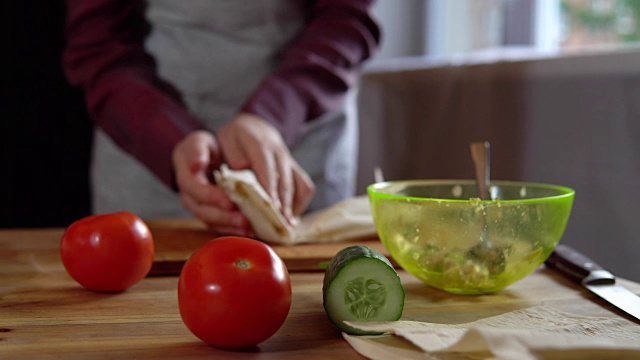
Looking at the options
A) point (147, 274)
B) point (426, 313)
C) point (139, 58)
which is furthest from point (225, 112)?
point (426, 313)

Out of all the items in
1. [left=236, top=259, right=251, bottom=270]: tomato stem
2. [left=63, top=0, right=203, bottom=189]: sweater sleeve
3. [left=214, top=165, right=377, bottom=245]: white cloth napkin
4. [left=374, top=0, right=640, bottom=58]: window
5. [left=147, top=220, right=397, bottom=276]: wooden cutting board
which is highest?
[left=374, top=0, right=640, bottom=58]: window

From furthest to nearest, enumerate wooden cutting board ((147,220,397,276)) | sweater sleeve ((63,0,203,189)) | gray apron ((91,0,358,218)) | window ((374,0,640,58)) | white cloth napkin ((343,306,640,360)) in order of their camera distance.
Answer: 1. window ((374,0,640,58))
2. gray apron ((91,0,358,218))
3. sweater sleeve ((63,0,203,189))
4. wooden cutting board ((147,220,397,276))
5. white cloth napkin ((343,306,640,360))

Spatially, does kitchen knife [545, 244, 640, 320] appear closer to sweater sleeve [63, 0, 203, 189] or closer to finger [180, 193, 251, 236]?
finger [180, 193, 251, 236]

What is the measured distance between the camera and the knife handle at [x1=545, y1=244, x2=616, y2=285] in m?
0.94

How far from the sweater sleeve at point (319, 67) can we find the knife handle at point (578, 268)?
647 mm

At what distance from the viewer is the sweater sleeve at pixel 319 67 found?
4.96 ft

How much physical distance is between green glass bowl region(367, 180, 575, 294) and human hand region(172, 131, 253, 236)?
0.37m

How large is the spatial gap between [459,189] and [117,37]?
0.92 metres

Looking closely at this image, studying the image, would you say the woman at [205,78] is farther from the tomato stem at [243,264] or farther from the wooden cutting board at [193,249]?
the tomato stem at [243,264]

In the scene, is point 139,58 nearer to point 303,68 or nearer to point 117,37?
point 117,37

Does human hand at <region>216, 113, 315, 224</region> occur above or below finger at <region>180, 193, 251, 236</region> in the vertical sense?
above

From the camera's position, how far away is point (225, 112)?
Result: 172cm

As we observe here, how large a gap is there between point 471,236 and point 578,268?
22 centimetres

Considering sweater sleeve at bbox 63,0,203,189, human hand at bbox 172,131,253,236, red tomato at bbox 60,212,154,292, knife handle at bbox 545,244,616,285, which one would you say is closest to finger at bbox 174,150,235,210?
human hand at bbox 172,131,253,236
